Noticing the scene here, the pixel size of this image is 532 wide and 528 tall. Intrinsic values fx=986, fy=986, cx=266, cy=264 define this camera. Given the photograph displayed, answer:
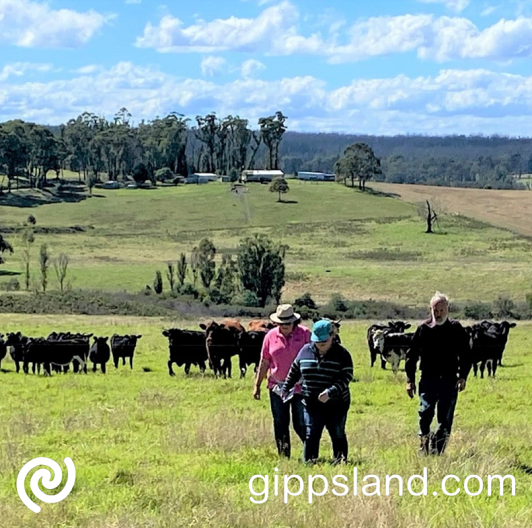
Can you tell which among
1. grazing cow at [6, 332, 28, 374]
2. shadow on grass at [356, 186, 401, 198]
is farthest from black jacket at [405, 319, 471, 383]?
shadow on grass at [356, 186, 401, 198]

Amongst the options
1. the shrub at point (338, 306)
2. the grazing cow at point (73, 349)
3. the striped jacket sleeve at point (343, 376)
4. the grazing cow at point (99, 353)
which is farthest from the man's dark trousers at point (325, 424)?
the shrub at point (338, 306)

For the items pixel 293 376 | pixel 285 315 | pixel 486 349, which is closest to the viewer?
pixel 293 376

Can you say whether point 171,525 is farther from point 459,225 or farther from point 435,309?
point 459,225

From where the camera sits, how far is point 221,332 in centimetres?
2484

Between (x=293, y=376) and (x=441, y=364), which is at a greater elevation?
(x=441, y=364)

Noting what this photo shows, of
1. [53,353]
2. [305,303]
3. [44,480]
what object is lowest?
[305,303]

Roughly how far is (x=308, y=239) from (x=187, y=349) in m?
77.7

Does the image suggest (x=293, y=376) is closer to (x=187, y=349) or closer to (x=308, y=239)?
(x=187, y=349)

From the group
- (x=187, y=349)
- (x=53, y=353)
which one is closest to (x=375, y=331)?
(x=187, y=349)

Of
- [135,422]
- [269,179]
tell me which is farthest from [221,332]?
[269,179]

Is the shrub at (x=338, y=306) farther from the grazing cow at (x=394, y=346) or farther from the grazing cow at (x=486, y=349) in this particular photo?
the grazing cow at (x=486, y=349)

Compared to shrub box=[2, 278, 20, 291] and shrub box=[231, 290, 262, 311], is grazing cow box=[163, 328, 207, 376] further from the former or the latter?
shrub box=[2, 278, 20, 291]

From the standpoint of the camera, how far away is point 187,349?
82.6 feet

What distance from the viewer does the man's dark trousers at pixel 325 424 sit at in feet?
34.1
